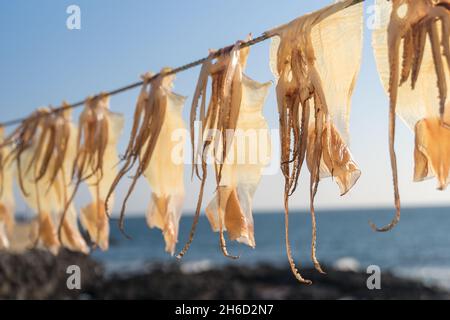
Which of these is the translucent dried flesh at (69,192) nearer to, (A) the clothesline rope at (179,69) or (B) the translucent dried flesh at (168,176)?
(A) the clothesline rope at (179,69)

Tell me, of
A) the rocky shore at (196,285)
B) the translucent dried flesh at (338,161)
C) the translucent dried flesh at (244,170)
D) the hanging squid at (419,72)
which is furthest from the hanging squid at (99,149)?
the rocky shore at (196,285)

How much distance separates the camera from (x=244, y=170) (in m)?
2.03

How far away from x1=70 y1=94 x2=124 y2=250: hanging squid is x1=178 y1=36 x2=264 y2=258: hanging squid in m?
0.92

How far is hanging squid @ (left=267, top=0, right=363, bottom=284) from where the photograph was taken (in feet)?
5.15

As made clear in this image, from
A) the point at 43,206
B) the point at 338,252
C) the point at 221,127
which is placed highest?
the point at 221,127

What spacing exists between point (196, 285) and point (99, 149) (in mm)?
8710

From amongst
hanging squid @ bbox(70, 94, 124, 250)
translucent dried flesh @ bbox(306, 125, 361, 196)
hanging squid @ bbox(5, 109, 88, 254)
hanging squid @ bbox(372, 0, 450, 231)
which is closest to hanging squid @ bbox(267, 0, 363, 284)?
translucent dried flesh @ bbox(306, 125, 361, 196)

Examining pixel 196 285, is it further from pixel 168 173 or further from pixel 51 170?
pixel 168 173

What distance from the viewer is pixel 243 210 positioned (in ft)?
6.43

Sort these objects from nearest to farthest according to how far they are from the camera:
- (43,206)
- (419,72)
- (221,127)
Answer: (419,72), (221,127), (43,206)

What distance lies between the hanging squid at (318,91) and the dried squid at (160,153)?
74 centimetres

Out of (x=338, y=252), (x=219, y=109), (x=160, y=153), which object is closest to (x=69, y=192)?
(x=160, y=153)

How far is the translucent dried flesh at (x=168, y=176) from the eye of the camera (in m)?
2.40
